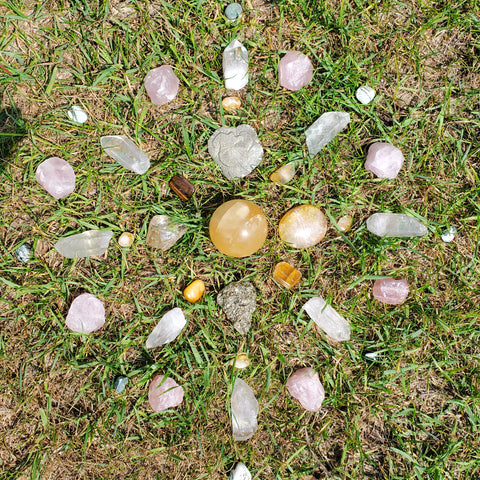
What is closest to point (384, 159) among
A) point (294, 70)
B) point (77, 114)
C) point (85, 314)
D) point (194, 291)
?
point (294, 70)

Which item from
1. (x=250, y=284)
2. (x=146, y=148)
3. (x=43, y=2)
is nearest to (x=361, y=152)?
(x=250, y=284)

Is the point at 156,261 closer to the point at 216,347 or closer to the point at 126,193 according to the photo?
the point at 126,193

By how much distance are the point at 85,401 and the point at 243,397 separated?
0.83 meters

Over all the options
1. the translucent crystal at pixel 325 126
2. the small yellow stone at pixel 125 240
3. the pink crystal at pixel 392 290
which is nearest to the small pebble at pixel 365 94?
the translucent crystal at pixel 325 126

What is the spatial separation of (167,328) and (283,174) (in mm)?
995

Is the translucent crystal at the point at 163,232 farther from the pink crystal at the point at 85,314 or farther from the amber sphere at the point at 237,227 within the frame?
the pink crystal at the point at 85,314

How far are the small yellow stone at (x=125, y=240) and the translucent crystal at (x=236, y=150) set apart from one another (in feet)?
1.98

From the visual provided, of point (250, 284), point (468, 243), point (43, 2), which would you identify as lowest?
point (250, 284)

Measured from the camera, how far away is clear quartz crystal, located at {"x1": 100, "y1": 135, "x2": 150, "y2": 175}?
92.6 inches

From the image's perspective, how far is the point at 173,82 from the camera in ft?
7.75

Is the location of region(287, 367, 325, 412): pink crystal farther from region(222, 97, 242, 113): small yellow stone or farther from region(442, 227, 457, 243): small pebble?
region(222, 97, 242, 113): small yellow stone

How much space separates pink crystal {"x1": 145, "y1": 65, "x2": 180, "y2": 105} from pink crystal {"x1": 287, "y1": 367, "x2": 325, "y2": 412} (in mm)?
1602

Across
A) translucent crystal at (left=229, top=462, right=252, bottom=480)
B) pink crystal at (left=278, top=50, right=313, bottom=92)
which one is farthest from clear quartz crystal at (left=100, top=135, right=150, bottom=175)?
translucent crystal at (left=229, top=462, right=252, bottom=480)

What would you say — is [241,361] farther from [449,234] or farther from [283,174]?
[449,234]
